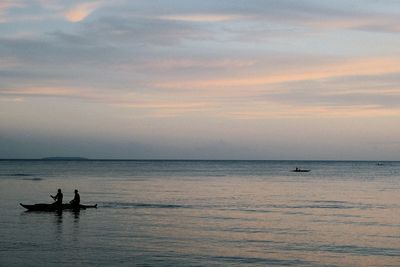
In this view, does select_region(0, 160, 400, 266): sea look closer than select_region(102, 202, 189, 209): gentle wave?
Yes

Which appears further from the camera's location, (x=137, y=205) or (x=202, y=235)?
(x=137, y=205)

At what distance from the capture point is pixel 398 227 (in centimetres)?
3844

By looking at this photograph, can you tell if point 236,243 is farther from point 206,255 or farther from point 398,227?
point 398,227

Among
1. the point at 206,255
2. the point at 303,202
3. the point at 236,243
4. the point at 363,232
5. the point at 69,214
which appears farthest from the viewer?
the point at 303,202

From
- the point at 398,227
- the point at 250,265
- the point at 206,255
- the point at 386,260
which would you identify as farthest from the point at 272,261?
the point at 398,227

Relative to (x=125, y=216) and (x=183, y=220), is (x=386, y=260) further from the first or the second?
(x=125, y=216)

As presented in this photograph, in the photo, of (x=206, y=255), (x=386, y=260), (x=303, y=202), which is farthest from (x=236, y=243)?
(x=303, y=202)

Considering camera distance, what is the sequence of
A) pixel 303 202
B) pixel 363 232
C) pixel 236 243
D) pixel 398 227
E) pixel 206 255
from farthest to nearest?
pixel 303 202 < pixel 398 227 < pixel 363 232 < pixel 236 243 < pixel 206 255

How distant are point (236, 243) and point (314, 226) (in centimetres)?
984

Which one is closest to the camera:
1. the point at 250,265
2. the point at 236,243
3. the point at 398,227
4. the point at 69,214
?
the point at 250,265

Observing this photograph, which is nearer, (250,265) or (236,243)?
(250,265)

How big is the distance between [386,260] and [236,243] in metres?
7.69

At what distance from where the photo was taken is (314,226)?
3862cm

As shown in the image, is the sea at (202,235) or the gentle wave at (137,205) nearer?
the sea at (202,235)
